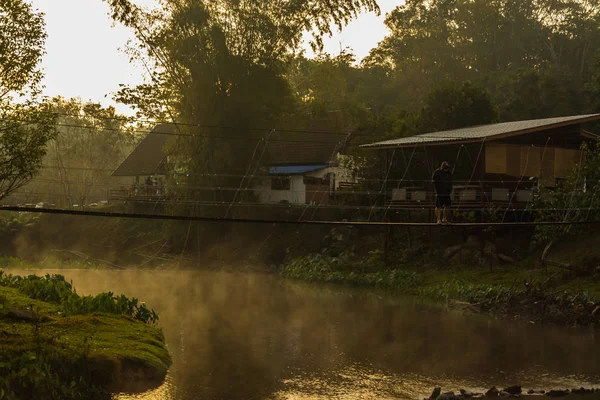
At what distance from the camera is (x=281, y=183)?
47.7m

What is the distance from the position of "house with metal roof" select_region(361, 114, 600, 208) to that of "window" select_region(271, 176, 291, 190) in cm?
1090

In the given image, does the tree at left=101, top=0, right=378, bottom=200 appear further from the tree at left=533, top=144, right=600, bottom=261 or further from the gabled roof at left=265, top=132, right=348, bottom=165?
the tree at left=533, top=144, right=600, bottom=261

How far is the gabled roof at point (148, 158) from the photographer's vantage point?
59.5 m

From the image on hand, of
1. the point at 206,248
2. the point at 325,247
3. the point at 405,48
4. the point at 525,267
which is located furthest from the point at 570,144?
the point at 405,48

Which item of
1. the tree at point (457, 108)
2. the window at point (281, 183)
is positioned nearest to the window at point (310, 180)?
the window at point (281, 183)

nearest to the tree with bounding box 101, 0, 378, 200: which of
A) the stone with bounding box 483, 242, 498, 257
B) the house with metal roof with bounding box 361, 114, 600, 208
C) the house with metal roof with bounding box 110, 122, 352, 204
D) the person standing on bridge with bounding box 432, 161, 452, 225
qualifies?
the house with metal roof with bounding box 110, 122, 352, 204

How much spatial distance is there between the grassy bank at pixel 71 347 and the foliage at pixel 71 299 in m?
0.03

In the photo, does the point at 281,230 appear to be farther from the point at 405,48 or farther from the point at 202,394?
the point at 405,48

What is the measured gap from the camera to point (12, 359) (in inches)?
562

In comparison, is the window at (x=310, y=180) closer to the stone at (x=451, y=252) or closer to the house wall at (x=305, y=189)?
the house wall at (x=305, y=189)

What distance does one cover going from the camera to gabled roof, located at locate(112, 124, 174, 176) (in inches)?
2343

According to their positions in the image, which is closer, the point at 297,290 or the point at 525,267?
the point at 525,267

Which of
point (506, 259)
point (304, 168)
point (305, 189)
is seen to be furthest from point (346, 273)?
point (304, 168)

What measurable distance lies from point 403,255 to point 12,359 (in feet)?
83.1
